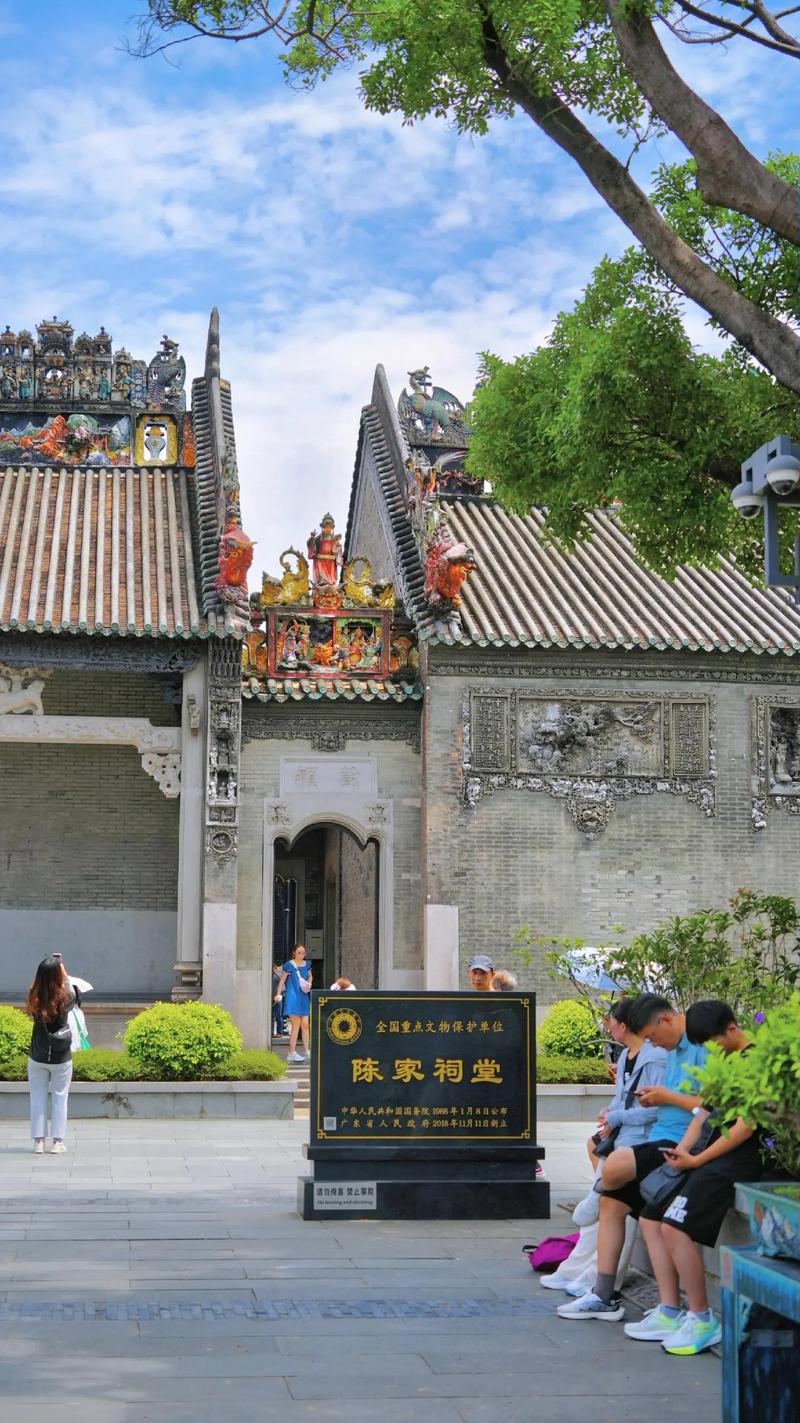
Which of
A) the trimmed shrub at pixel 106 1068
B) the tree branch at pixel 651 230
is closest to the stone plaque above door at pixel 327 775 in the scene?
the trimmed shrub at pixel 106 1068

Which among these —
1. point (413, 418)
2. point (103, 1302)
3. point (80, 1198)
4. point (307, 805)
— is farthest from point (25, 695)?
point (103, 1302)

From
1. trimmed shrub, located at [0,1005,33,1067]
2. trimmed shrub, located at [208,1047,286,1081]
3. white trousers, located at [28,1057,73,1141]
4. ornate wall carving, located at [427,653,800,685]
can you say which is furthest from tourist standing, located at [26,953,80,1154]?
ornate wall carving, located at [427,653,800,685]

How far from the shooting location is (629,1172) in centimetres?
732

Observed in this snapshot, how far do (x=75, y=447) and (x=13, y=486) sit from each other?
1262 mm

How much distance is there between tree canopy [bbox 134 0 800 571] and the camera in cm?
870

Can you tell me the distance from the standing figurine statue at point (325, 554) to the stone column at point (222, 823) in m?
1.87

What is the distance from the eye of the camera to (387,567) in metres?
25.5

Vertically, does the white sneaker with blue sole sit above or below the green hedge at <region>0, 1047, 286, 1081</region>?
below

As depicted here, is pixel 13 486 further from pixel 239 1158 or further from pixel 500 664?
pixel 239 1158

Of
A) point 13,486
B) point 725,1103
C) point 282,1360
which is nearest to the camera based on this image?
point 725,1103

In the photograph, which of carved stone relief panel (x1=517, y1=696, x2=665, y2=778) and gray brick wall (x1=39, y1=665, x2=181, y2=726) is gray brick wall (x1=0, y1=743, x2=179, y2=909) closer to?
gray brick wall (x1=39, y1=665, x2=181, y2=726)

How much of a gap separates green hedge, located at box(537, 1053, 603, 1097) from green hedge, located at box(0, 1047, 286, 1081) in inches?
104

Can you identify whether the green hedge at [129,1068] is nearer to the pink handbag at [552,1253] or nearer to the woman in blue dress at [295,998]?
the woman in blue dress at [295,998]

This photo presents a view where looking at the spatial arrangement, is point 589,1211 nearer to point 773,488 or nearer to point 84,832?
point 773,488
